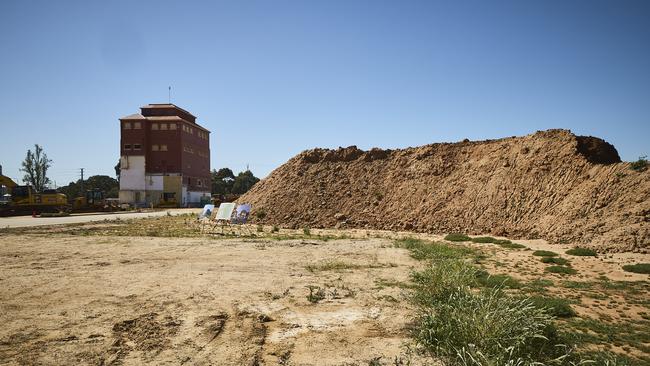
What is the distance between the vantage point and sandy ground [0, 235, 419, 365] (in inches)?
181

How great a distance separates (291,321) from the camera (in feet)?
19.0

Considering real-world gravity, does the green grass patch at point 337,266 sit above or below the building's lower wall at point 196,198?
below

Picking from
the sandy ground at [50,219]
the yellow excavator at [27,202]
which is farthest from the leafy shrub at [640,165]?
the yellow excavator at [27,202]

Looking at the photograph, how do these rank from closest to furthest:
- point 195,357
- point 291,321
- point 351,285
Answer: point 195,357
point 291,321
point 351,285

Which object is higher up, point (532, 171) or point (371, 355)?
point (532, 171)

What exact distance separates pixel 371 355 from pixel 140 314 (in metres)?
3.67

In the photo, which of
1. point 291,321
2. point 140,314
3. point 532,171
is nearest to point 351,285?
point 291,321

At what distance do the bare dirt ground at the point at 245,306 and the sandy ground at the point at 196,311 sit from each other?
25 mm

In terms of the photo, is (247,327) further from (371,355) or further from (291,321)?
(371,355)

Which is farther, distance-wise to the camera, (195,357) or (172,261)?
(172,261)

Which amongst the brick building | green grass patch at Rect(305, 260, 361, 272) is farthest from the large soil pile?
the brick building

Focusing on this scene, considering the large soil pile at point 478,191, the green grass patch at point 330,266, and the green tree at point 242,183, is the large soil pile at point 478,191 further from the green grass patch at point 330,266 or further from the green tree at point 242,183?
the green tree at point 242,183

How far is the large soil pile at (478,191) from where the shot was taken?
16.8 m

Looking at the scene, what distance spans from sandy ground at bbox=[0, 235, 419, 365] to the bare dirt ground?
0.08ft
